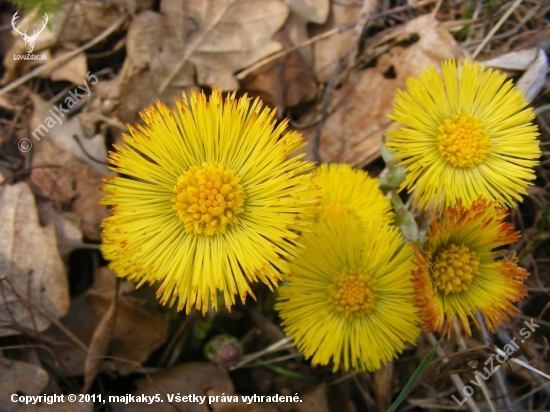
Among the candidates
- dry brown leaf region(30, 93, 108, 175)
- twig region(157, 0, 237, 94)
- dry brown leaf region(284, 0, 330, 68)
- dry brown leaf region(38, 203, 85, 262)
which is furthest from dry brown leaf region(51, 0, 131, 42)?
dry brown leaf region(38, 203, 85, 262)

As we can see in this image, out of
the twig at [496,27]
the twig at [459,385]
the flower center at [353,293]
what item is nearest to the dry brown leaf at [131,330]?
the flower center at [353,293]

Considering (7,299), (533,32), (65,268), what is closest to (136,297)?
(65,268)

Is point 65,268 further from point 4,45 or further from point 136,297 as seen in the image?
point 4,45

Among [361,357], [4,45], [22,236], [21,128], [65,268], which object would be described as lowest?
[361,357]

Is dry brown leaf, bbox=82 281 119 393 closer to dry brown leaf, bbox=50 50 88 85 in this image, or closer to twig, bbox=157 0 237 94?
twig, bbox=157 0 237 94

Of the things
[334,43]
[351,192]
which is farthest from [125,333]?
[334,43]

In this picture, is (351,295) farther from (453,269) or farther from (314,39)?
(314,39)

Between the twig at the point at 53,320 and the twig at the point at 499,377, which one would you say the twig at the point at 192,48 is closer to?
the twig at the point at 53,320
